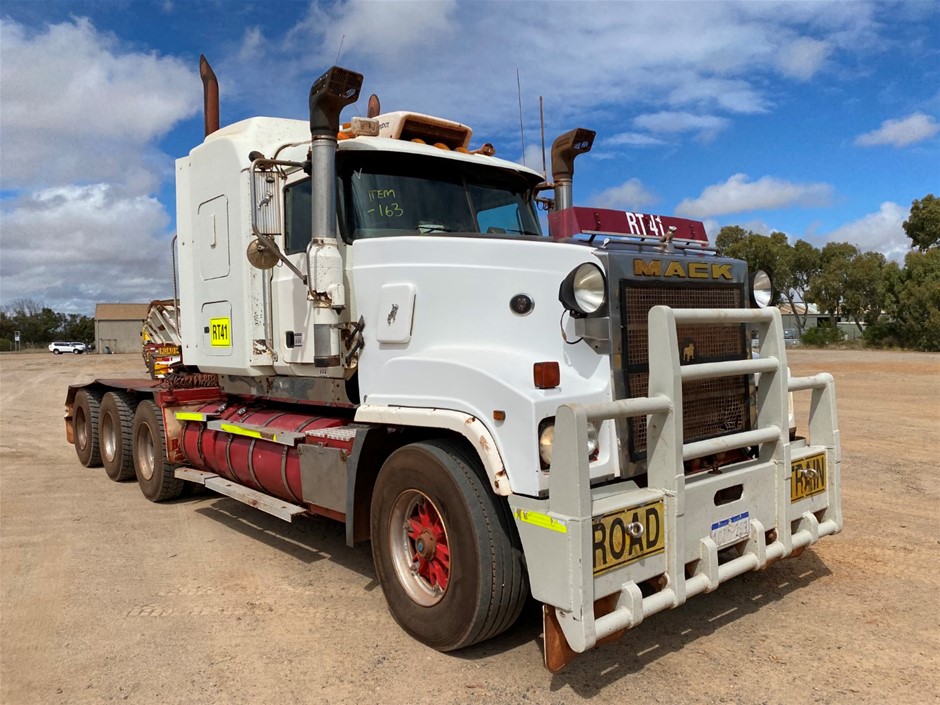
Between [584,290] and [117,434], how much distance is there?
6.79 meters

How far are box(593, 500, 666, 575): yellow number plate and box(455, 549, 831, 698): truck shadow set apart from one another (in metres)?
0.69

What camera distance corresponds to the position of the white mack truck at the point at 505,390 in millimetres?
3326

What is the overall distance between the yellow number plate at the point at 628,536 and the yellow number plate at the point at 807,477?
47.2 inches

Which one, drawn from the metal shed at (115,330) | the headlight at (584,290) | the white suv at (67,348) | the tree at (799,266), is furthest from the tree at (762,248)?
the white suv at (67,348)

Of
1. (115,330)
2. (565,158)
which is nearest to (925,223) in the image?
(565,158)

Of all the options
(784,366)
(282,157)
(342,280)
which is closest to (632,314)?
(784,366)

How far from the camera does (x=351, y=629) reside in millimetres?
4148

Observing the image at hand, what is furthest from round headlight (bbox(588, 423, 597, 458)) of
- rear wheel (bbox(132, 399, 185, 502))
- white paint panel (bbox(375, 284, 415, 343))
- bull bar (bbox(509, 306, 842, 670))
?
rear wheel (bbox(132, 399, 185, 502))

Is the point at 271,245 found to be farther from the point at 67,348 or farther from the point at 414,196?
the point at 67,348

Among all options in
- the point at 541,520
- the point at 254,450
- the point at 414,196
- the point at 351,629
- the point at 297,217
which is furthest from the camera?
the point at 254,450

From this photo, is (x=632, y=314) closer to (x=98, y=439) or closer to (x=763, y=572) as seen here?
(x=763, y=572)

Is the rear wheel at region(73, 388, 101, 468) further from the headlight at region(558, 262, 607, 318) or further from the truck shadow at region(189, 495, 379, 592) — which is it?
the headlight at region(558, 262, 607, 318)

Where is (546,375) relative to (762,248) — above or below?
below

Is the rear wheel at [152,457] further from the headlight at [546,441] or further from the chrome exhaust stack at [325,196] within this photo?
the headlight at [546,441]
